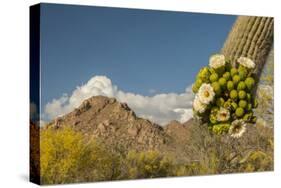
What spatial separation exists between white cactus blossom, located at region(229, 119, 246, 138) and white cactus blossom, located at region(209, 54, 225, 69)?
80cm

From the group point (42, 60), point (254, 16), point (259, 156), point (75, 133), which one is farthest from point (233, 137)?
point (42, 60)

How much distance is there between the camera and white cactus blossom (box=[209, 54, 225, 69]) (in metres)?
9.78

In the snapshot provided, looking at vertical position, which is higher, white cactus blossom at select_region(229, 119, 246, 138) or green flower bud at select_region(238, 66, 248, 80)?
green flower bud at select_region(238, 66, 248, 80)

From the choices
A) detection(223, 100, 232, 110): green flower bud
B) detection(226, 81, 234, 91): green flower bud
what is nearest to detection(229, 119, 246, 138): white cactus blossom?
detection(223, 100, 232, 110): green flower bud

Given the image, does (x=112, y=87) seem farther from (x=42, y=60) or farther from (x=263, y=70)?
(x=263, y=70)

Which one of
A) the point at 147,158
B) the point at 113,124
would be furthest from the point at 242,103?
the point at 113,124

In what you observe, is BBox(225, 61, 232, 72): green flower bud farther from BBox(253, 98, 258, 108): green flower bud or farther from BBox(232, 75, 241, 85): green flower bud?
BBox(253, 98, 258, 108): green flower bud

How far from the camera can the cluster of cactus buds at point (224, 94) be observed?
9.74 m

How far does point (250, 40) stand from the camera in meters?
9.99

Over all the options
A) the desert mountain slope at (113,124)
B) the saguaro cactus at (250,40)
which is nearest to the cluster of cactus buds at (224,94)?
the saguaro cactus at (250,40)

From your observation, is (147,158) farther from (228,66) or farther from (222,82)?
(228,66)

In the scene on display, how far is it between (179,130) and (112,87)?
3.68 feet

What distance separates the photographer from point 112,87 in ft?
30.1

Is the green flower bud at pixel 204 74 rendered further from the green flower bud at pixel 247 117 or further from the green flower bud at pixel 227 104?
the green flower bud at pixel 247 117
